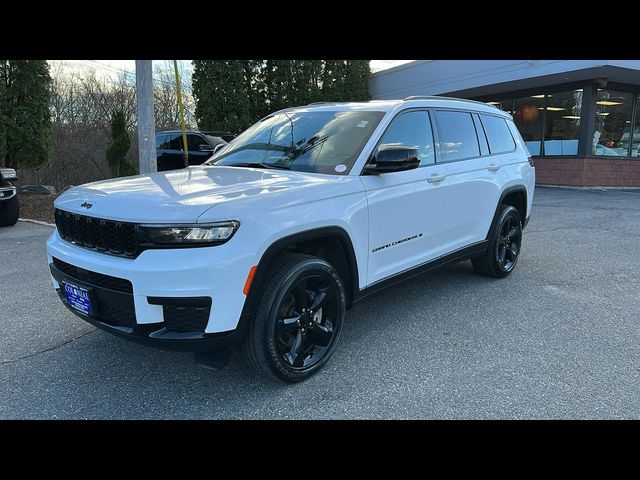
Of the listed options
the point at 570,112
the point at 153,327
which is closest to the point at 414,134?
the point at 153,327

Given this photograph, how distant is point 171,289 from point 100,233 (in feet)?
2.21

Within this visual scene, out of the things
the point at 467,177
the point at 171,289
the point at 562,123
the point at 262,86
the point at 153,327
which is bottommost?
the point at 153,327

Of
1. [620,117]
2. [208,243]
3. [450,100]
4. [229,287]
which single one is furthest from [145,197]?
[620,117]

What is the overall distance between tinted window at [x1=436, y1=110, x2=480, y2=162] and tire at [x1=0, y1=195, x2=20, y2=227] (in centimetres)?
781

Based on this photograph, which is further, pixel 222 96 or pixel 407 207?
pixel 222 96

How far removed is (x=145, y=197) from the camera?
9.00ft

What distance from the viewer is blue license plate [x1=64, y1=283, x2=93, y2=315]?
279 cm

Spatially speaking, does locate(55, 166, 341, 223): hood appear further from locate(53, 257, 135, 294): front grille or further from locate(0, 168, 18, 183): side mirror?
locate(0, 168, 18, 183): side mirror

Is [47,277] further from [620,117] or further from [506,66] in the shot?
[620,117]

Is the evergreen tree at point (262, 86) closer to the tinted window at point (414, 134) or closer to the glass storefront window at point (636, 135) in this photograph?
the glass storefront window at point (636, 135)

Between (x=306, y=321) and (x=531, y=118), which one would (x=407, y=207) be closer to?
(x=306, y=321)

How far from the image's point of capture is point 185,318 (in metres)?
2.56

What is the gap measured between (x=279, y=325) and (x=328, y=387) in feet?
1.81

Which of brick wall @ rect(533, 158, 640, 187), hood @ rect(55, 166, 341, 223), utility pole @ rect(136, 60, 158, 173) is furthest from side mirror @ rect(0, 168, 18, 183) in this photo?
brick wall @ rect(533, 158, 640, 187)
